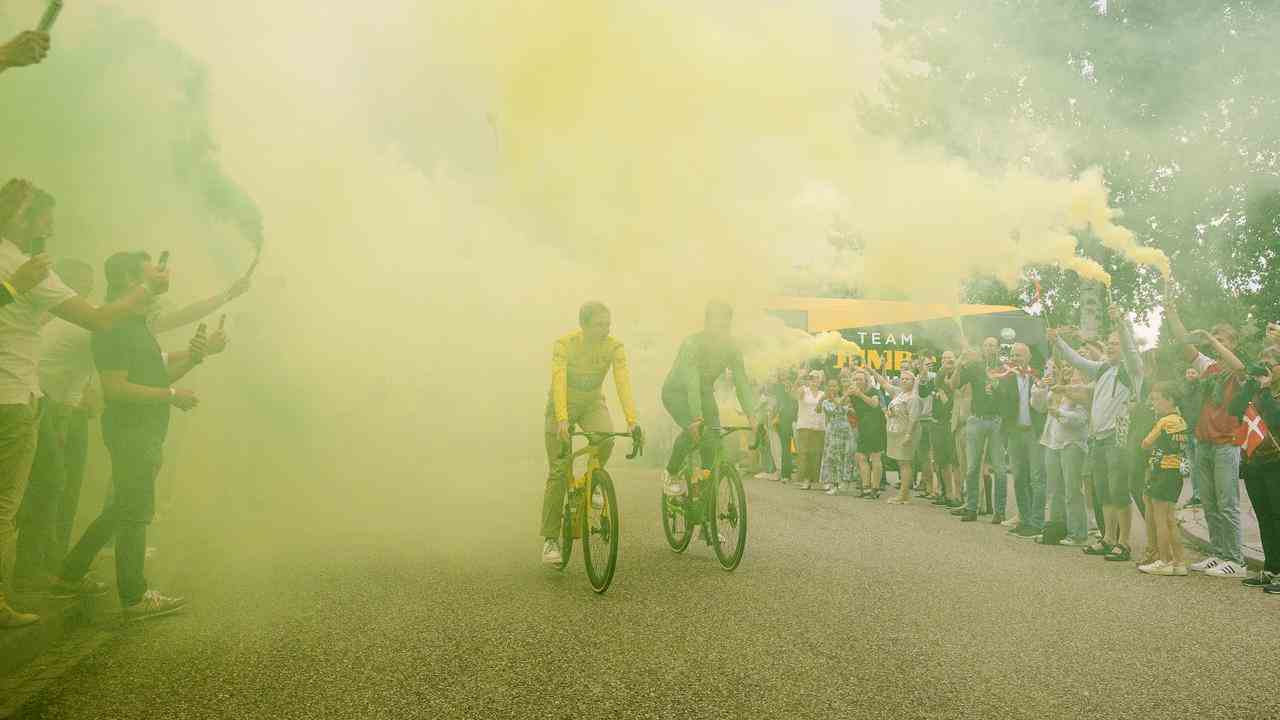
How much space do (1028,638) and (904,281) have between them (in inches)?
500

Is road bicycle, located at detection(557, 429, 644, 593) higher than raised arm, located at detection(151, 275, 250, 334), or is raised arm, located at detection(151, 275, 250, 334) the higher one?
raised arm, located at detection(151, 275, 250, 334)

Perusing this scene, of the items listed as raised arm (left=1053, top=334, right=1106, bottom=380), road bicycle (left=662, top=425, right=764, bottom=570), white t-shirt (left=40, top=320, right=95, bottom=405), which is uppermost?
raised arm (left=1053, top=334, right=1106, bottom=380)

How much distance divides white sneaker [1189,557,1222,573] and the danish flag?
0.98 metres

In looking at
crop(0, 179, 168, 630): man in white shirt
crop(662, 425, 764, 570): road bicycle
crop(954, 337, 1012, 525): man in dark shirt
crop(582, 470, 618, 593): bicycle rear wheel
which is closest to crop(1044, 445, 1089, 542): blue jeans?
crop(954, 337, 1012, 525): man in dark shirt

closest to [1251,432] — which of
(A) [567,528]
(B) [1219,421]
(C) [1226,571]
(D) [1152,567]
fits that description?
(B) [1219,421]

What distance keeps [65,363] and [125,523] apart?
1.65 meters

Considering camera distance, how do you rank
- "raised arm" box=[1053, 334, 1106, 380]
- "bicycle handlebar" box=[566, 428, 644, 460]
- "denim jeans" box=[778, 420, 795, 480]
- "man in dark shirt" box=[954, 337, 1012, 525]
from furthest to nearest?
1. "denim jeans" box=[778, 420, 795, 480]
2. "man in dark shirt" box=[954, 337, 1012, 525]
3. "raised arm" box=[1053, 334, 1106, 380]
4. "bicycle handlebar" box=[566, 428, 644, 460]

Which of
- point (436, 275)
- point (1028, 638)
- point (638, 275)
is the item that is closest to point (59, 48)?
point (436, 275)

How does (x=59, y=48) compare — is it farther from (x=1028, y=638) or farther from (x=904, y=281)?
(x=904, y=281)

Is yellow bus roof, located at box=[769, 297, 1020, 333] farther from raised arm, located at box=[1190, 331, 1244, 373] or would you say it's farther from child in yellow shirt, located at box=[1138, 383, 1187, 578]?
raised arm, located at box=[1190, 331, 1244, 373]

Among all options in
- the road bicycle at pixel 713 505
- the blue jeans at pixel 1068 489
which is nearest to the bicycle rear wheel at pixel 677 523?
the road bicycle at pixel 713 505

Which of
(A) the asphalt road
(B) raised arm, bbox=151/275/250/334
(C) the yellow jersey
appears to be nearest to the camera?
(A) the asphalt road

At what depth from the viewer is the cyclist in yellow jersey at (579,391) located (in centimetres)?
654

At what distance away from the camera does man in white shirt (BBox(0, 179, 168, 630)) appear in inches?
181
